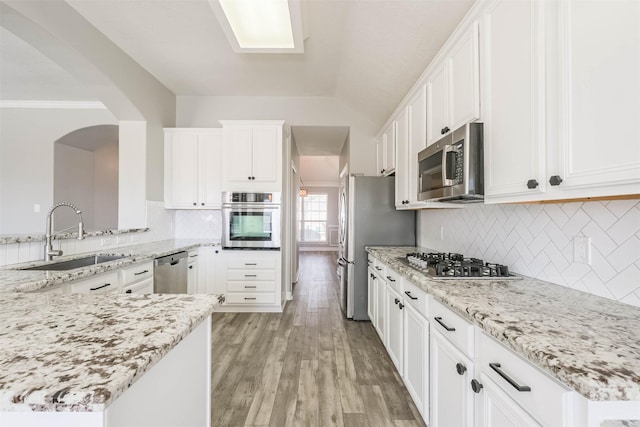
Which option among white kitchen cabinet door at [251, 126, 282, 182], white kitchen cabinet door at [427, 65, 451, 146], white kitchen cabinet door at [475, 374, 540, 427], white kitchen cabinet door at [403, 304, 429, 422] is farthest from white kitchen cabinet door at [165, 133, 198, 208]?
white kitchen cabinet door at [475, 374, 540, 427]

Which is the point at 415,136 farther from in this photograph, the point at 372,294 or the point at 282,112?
the point at 282,112

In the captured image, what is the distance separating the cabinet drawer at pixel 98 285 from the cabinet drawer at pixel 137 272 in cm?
8

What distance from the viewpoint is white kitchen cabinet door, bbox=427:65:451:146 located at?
1938 millimetres

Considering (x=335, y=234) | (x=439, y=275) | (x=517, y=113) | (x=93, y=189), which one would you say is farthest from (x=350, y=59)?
(x=335, y=234)

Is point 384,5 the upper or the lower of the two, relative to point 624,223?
upper

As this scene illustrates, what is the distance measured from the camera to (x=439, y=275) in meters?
1.64

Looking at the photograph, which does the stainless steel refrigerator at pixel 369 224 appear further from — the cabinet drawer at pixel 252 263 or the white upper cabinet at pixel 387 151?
the cabinet drawer at pixel 252 263

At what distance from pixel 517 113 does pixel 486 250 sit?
1088 mm

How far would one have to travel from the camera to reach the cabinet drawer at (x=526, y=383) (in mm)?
746

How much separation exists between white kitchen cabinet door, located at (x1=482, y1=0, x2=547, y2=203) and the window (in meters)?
9.26

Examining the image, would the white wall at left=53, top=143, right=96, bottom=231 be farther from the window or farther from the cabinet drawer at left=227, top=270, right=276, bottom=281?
the window

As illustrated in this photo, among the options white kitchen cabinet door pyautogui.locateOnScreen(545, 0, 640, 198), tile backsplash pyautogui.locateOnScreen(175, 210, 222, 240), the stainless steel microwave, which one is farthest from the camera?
tile backsplash pyautogui.locateOnScreen(175, 210, 222, 240)

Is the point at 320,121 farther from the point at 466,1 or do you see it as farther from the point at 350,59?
the point at 466,1

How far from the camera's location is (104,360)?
635 millimetres
